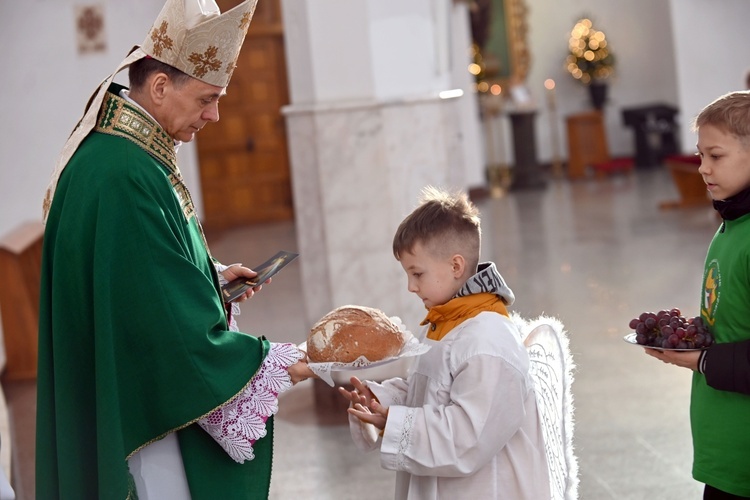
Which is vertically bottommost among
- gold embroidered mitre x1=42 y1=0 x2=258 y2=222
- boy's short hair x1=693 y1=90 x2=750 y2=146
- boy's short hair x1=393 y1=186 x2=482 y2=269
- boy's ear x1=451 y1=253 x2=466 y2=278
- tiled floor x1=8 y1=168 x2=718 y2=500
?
tiled floor x1=8 y1=168 x2=718 y2=500

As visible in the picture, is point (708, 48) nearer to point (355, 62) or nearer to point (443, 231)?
point (355, 62)

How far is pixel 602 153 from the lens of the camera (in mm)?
18109

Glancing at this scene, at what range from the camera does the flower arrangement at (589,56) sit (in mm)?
18453

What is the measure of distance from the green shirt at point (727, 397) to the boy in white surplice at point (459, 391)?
1.40 ft

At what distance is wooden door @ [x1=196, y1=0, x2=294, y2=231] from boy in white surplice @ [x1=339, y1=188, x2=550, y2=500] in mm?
13443

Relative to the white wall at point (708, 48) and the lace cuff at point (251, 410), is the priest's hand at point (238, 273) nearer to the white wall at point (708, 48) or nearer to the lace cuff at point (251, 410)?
the lace cuff at point (251, 410)

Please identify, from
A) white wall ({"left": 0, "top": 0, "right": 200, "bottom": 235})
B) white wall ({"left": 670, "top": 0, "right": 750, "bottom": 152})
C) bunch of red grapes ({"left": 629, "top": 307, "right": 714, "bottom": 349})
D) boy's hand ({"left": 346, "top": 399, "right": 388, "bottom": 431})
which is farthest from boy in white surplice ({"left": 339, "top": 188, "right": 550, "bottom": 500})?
white wall ({"left": 670, "top": 0, "right": 750, "bottom": 152})

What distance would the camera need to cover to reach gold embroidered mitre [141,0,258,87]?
2.62 meters

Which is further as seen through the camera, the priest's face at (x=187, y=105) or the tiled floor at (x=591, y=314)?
the tiled floor at (x=591, y=314)

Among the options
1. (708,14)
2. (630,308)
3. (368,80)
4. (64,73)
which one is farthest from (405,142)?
(708,14)

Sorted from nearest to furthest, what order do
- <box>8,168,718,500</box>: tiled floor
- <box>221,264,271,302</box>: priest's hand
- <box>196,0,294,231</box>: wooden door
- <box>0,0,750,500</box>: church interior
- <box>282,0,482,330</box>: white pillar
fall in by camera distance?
<box>221,264,271,302</box>: priest's hand → <box>8,168,718,500</box>: tiled floor → <box>0,0,750,500</box>: church interior → <box>282,0,482,330</box>: white pillar → <box>196,0,294,231</box>: wooden door

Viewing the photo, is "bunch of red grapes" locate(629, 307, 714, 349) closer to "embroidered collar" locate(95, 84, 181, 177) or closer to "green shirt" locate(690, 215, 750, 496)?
"green shirt" locate(690, 215, 750, 496)

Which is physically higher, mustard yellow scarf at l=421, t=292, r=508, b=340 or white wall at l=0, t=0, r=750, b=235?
white wall at l=0, t=0, r=750, b=235

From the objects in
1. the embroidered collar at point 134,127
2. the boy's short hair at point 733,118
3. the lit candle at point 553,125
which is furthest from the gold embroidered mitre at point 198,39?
the lit candle at point 553,125
